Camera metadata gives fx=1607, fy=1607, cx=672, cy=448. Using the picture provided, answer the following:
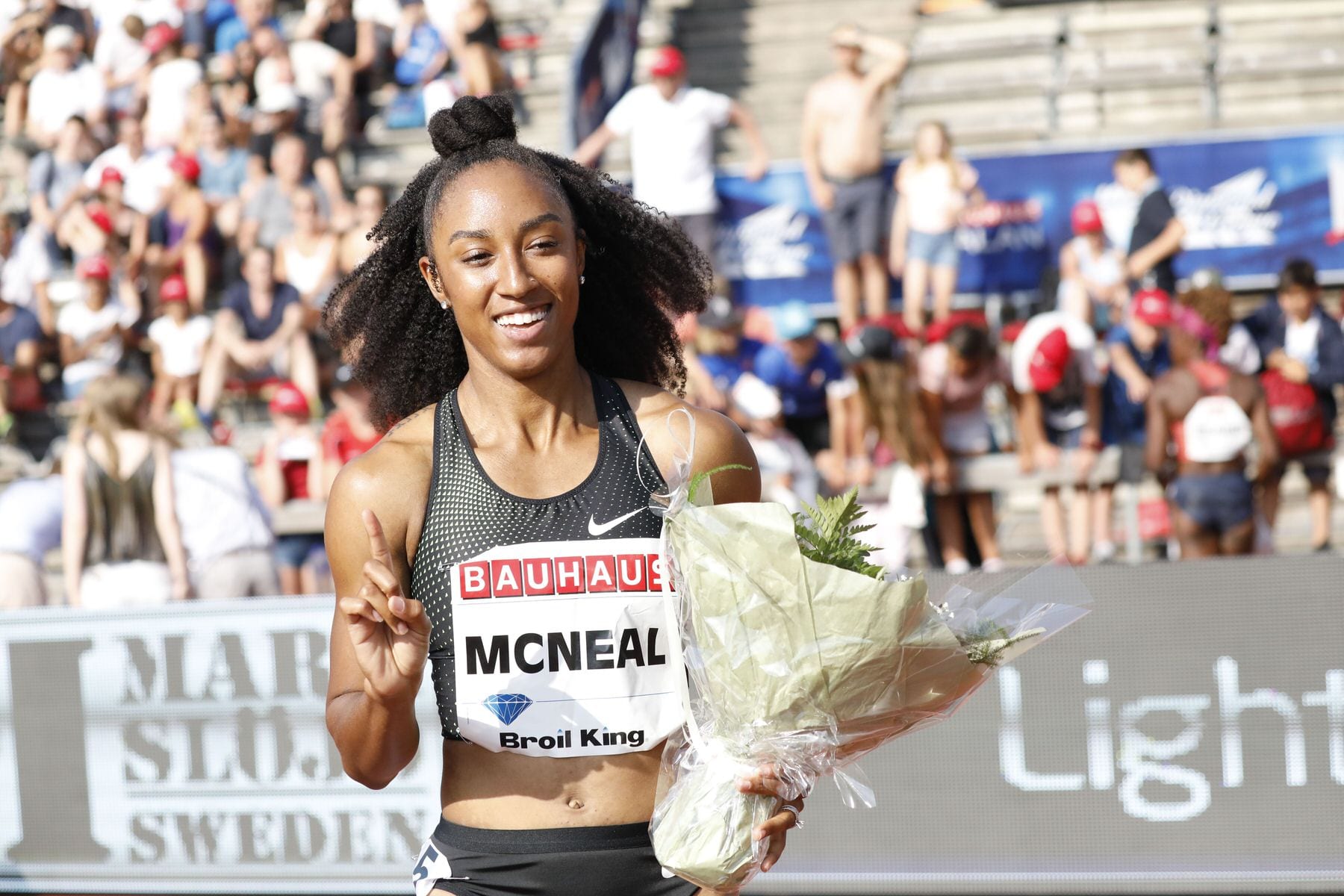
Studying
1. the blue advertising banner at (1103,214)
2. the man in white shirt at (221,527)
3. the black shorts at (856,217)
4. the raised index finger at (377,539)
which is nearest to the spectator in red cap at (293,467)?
the man in white shirt at (221,527)

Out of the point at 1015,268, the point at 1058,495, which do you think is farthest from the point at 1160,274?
the point at 1058,495

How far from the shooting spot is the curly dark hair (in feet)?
9.32

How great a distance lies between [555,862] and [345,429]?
17.6 feet

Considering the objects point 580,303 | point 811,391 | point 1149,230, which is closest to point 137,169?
point 811,391

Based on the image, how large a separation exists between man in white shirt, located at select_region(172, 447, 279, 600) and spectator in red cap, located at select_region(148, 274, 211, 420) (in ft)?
10.5

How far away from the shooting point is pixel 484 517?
2.47 m

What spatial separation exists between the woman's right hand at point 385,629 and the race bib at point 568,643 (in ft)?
0.65

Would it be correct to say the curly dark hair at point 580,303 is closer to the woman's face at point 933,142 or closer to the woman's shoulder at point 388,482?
the woman's shoulder at point 388,482

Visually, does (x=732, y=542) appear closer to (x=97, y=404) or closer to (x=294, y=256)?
(x=97, y=404)

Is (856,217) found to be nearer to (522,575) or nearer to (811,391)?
(811,391)

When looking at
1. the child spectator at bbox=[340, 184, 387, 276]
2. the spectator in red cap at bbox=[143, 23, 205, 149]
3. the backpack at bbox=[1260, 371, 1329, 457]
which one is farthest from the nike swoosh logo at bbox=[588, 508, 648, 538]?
the spectator in red cap at bbox=[143, 23, 205, 149]

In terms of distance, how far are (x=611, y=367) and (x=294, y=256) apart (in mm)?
7362

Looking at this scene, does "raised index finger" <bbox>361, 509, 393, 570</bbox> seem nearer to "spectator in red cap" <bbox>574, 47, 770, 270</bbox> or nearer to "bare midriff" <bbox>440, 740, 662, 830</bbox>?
"bare midriff" <bbox>440, 740, 662, 830</bbox>

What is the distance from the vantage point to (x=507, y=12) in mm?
12898
